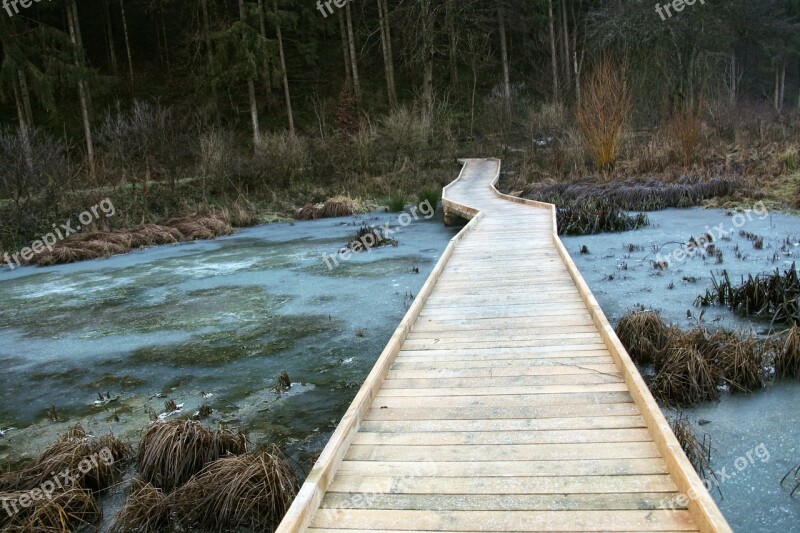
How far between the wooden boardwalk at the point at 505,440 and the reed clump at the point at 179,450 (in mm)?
1089

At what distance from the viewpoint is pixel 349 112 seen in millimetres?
26344

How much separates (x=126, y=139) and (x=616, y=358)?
14.6 metres

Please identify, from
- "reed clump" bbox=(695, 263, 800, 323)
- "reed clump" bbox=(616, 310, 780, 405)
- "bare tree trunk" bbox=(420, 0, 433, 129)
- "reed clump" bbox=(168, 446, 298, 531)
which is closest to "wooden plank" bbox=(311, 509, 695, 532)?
"reed clump" bbox=(168, 446, 298, 531)

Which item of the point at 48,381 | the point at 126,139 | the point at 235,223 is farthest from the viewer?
the point at 235,223

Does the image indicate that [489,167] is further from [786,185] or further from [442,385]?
[442,385]

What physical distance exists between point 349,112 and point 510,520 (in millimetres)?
25043

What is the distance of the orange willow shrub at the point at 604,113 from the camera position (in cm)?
1521

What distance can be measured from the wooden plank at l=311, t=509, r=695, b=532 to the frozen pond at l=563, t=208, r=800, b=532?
912 mm

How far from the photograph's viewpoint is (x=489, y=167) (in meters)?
21.2

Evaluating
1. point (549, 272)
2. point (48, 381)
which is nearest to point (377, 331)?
point (549, 272)

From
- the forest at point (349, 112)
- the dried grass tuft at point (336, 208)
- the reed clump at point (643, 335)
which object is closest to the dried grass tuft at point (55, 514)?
the reed clump at point (643, 335)

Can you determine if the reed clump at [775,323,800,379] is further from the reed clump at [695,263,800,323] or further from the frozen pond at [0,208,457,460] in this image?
the frozen pond at [0,208,457,460]

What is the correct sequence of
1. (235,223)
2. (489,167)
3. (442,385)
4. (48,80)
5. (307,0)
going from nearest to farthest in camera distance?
(442,385) < (235,223) < (48,80) < (489,167) < (307,0)

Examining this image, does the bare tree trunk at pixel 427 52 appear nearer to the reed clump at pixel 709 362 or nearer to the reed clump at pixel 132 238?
the reed clump at pixel 132 238
